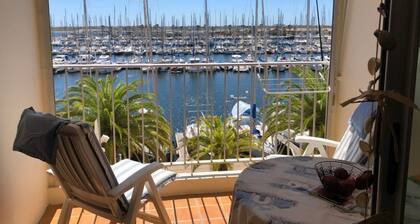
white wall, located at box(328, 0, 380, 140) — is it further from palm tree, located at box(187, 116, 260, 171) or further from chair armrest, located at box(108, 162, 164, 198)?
chair armrest, located at box(108, 162, 164, 198)

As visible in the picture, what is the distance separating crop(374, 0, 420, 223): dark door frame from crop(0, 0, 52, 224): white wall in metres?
2.22

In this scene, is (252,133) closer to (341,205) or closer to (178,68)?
(178,68)

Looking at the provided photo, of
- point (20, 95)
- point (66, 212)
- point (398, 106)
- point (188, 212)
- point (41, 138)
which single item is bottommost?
point (188, 212)

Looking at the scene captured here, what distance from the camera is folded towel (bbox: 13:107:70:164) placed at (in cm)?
216

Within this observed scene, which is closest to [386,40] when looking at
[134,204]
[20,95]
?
[134,204]

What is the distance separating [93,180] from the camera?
2.25 metres

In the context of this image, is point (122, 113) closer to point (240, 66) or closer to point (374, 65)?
point (240, 66)

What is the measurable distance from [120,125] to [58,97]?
1.78ft

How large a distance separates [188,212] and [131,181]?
1.08m

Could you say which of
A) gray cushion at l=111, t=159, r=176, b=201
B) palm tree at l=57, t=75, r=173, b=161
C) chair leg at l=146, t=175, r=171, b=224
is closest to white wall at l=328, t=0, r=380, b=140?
palm tree at l=57, t=75, r=173, b=161

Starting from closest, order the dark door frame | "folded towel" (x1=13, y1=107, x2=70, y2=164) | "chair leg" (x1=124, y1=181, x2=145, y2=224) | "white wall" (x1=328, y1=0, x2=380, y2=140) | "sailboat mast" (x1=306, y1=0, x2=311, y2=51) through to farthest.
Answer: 1. the dark door frame
2. "folded towel" (x1=13, y1=107, x2=70, y2=164)
3. "chair leg" (x1=124, y1=181, x2=145, y2=224)
4. "white wall" (x1=328, y1=0, x2=380, y2=140)
5. "sailboat mast" (x1=306, y1=0, x2=311, y2=51)

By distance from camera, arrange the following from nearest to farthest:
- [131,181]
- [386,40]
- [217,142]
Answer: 1. [386,40]
2. [131,181]
3. [217,142]

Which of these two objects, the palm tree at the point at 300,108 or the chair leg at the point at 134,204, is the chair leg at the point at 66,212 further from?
the palm tree at the point at 300,108

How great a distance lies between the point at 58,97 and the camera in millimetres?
3459
